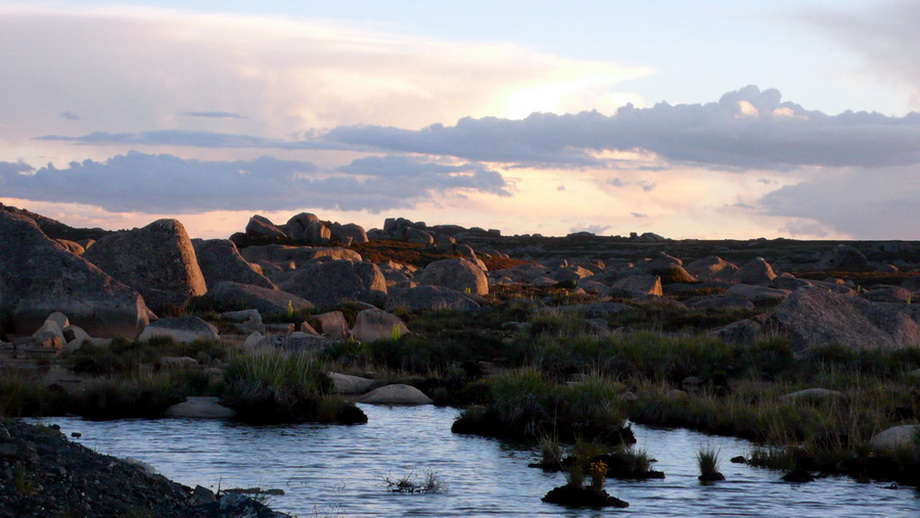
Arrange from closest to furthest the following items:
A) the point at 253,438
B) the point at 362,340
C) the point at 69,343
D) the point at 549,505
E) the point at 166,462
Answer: the point at 549,505
the point at 166,462
the point at 253,438
the point at 69,343
the point at 362,340

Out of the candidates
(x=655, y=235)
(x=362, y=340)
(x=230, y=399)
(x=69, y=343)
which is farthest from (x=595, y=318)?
(x=655, y=235)

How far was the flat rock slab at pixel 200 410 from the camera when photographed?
776 inches

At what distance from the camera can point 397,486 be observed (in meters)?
13.7

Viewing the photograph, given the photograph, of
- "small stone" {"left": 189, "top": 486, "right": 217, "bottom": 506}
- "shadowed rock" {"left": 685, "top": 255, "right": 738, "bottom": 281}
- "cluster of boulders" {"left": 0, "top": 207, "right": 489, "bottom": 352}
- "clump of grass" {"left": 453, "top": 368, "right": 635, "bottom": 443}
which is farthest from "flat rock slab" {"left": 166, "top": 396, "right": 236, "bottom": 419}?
"shadowed rock" {"left": 685, "top": 255, "right": 738, "bottom": 281}

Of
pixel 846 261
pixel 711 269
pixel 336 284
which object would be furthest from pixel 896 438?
pixel 846 261

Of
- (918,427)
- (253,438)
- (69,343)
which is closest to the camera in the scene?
(918,427)

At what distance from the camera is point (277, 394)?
1969cm

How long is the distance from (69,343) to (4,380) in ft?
27.1

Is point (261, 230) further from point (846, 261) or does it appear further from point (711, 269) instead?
point (846, 261)

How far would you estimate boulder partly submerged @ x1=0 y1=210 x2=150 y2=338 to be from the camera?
30.7 metres

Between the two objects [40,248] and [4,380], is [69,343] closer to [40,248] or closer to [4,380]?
[40,248]

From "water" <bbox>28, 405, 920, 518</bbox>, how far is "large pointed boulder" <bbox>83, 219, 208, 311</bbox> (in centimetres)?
1813

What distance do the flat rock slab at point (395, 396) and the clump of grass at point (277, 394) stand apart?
1.74 meters

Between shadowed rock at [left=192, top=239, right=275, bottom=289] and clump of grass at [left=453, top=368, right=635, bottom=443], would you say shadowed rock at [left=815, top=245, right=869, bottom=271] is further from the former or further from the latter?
clump of grass at [left=453, top=368, right=635, bottom=443]
